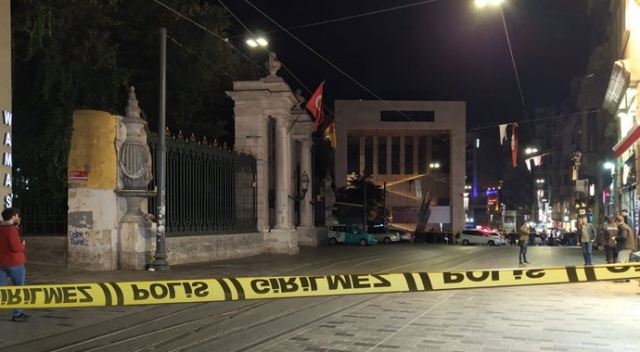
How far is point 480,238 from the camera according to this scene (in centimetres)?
4603

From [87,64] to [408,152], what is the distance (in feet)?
178

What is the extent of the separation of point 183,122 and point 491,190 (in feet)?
317

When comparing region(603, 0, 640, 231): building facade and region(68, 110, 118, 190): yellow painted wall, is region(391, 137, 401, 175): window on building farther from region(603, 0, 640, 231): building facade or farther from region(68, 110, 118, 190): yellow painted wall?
region(68, 110, 118, 190): yellow painted wall

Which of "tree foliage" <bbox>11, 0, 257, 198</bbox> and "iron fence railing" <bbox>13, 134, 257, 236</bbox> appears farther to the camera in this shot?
"iron fence railing" <bbox>13, 134, 257, 236</bbox>

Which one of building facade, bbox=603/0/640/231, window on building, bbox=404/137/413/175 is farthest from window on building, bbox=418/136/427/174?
building facade, bbox=603/0/640/231

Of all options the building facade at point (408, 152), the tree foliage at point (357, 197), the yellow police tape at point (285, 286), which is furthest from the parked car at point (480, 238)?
the yellow police tape at point (285, 286)

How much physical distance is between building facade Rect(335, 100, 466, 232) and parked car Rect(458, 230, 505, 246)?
1294 cm

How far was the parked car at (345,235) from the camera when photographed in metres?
35.4

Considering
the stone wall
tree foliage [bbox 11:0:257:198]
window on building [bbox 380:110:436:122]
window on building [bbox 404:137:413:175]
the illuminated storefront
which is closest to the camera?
the illuminated storefront

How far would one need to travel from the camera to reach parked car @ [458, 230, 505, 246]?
45719mm

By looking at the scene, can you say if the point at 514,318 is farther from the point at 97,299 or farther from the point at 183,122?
the point at 183,122

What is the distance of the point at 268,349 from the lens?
6.71m

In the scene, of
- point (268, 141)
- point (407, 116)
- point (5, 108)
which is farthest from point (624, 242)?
point (407, 116)

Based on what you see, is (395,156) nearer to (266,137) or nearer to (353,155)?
(353,155)
